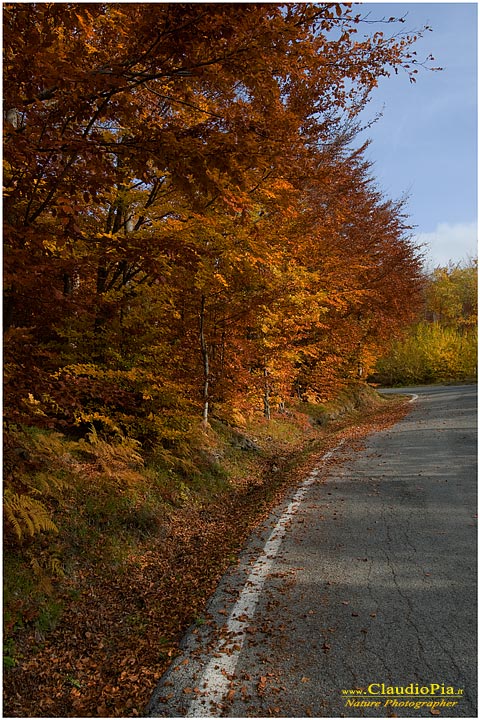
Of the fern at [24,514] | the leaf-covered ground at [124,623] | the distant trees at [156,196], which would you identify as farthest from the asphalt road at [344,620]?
the distant trees at [156,196]

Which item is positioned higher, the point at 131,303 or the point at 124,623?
the point at 131,303

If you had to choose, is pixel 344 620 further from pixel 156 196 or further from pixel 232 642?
pixel 156 196

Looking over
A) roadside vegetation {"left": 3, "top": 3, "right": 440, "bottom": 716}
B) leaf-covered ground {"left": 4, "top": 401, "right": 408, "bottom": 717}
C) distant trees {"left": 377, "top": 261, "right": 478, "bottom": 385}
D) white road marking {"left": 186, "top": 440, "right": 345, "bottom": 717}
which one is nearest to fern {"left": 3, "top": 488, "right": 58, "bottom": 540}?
roadside vegetation {"left": 3, "top": 3, "right": 440, "bottom": 716}

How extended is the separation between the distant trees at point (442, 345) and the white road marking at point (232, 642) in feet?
133

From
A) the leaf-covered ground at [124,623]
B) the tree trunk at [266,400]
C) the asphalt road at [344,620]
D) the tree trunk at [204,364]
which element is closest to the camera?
the asphalt road at [344,620]

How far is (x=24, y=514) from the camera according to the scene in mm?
4270

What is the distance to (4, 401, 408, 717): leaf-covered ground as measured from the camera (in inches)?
123

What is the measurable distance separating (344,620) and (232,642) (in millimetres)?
853

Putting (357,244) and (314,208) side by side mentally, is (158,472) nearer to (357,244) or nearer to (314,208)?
(314,208)

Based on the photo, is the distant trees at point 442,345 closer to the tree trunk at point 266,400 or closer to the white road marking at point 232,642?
the tree trunk at point 266,400

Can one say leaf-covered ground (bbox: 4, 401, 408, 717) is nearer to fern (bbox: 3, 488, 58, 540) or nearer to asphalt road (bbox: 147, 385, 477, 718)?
asphalt road (bbox: 147, 385, 477, 718)

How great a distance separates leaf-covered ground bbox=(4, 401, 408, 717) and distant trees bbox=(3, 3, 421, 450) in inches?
64.0

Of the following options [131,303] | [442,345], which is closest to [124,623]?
[131,303]

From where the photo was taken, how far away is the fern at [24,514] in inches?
166
